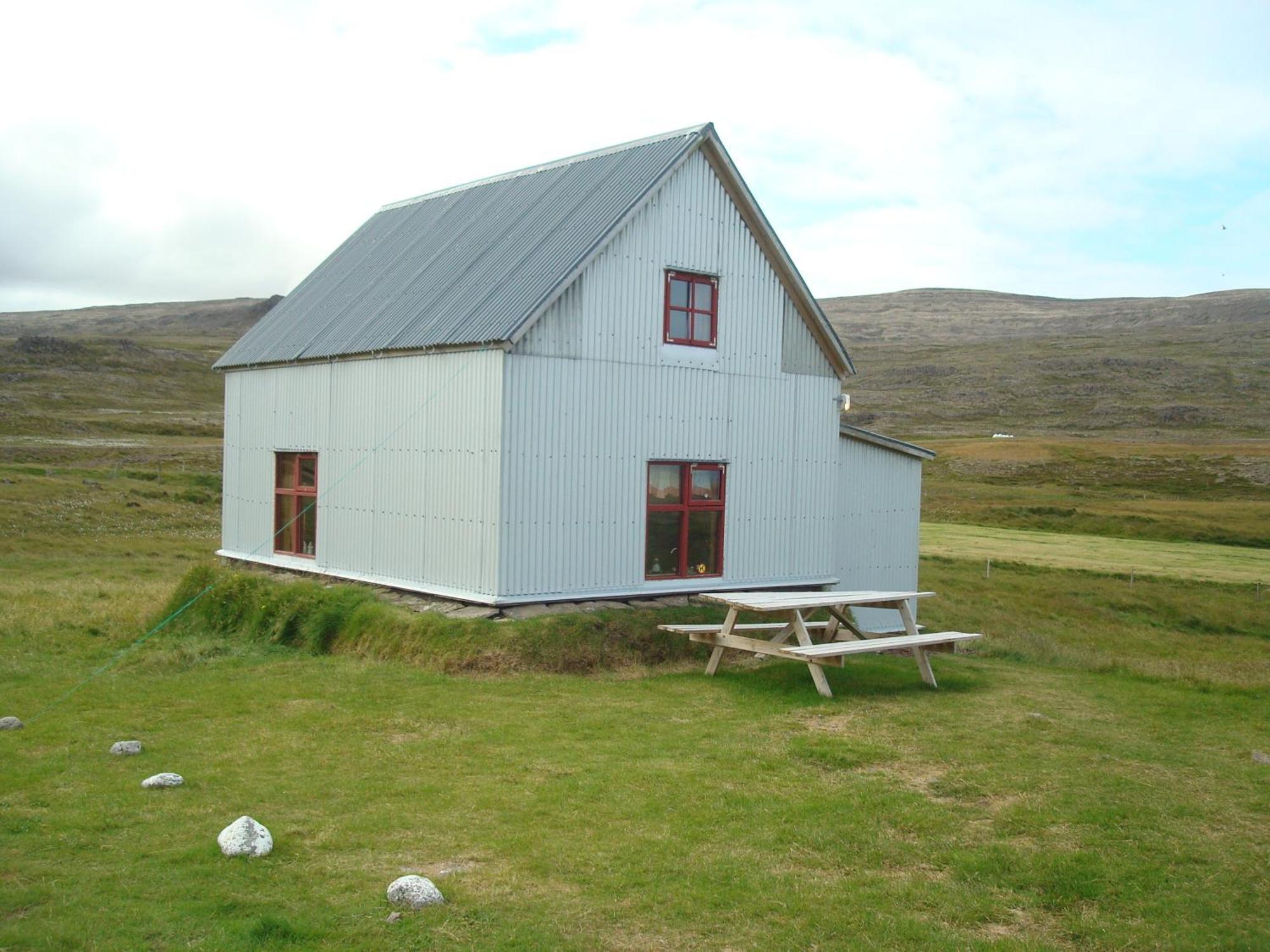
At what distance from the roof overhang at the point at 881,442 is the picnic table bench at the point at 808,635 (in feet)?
19.0

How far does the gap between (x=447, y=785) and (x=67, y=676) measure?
27.5 feet

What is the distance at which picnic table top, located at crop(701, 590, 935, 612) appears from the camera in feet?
49.7

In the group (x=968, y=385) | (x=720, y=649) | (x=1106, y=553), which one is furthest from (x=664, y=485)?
(x=968, y=385)

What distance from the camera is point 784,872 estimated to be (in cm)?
839

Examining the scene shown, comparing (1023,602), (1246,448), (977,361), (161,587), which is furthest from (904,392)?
(161,587)

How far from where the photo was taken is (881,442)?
2336cm

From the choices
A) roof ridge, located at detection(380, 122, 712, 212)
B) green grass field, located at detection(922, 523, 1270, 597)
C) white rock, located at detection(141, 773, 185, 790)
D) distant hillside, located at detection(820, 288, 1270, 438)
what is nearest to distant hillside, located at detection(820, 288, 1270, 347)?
distant hillside, located at detection(820, 288, 1270, 438)

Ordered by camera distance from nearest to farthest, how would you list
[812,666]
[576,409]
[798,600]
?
[812,666], [798,600], [576,409]

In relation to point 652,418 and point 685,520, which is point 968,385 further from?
point 652,418

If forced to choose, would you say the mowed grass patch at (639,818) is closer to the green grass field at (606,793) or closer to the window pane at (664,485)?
the green grass field at (606,793)

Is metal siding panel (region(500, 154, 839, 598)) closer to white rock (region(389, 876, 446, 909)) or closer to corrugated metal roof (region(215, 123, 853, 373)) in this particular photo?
corrugated metal roof (region(215, 123, 853, 373))

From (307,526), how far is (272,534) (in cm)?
116

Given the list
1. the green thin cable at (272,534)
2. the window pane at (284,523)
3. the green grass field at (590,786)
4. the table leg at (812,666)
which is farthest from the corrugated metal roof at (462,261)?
the table leg at (812,666)

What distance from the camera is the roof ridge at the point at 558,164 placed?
1980 centimetres
